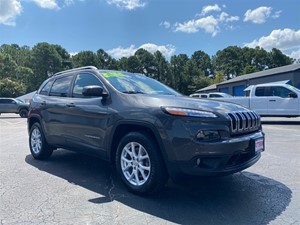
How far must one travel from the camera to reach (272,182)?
4578mm

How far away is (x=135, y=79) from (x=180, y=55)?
7714 cm

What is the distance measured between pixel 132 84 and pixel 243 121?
72.8 inches

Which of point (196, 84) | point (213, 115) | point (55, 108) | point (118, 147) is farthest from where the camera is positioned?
point (196, 84)

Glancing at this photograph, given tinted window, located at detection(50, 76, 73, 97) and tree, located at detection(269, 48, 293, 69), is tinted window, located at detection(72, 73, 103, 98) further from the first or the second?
tree, located at detection(269, 48, 293, 69)

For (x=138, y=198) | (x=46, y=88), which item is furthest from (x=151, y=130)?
(x=46, y=88)

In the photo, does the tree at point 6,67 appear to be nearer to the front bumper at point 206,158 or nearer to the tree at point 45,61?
the tree at point 45,61

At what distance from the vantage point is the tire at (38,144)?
605 centimetres

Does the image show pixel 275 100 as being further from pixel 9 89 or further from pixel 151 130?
pixel 9 89

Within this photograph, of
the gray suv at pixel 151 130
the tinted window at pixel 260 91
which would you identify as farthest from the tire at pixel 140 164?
the tinted window at pixel 260 91

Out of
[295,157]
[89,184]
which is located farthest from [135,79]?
[295,157]

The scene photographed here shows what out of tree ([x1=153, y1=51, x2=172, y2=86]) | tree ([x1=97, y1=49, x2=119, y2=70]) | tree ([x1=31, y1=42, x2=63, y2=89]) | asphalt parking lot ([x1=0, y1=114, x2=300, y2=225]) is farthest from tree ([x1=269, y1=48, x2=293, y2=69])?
asphalt parking lot ([x1=0, y1=114, x2=300, y2=225])

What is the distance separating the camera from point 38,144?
245 inches

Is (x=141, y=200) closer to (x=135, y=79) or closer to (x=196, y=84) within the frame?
(x=135, y=79)

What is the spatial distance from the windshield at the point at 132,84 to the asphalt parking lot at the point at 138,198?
4.79ft
